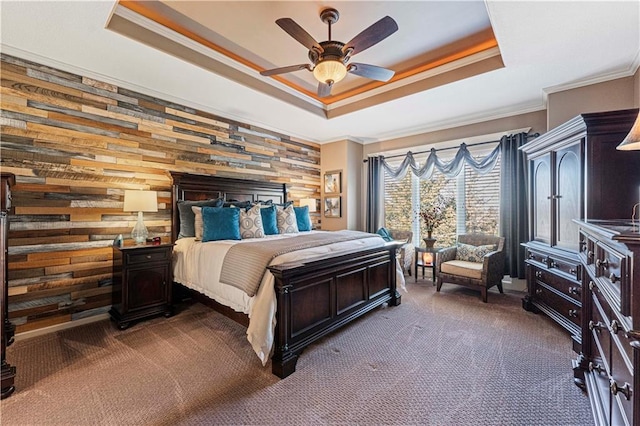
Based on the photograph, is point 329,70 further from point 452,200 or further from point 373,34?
point 452,200

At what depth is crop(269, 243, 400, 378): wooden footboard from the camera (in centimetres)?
215

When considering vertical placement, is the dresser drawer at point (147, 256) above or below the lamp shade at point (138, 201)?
below

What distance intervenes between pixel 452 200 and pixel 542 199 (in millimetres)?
1798

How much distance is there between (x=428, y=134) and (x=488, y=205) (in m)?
1.66

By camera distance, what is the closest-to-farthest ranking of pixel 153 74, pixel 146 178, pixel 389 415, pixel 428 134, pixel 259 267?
pixel 389 415, pixel 259 267, pixel 153 74, pixel 146 178, pixel 428 134

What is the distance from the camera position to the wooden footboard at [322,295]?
2.15 meters

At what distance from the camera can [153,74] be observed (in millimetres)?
3156

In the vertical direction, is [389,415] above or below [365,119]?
below

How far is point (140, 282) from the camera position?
120 inches

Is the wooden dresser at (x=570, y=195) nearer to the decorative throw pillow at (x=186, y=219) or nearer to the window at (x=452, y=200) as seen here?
the window at (x=452, y=200)

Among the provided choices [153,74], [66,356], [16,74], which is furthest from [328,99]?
[66,356]

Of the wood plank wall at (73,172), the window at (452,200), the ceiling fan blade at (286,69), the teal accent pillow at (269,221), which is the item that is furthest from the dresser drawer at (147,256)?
the window at (452,200)

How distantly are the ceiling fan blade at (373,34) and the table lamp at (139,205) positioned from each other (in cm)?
261

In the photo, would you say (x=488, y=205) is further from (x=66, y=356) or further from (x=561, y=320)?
(x=66, y=356)
